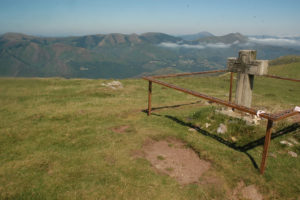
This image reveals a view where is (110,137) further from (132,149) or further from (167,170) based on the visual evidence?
(167,170)

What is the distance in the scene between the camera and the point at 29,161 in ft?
35.4

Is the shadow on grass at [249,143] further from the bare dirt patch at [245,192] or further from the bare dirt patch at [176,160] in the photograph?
the bare dirt patch at [176,160]

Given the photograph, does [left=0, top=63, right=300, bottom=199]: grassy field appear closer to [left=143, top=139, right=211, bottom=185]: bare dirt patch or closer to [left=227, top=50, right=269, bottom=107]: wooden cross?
[left=143, top=139, right=211, bottom=185]: bare dirt patch

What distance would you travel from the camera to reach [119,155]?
11016mm

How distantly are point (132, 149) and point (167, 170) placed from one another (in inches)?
102

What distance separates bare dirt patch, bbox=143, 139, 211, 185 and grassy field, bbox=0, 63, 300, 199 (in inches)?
13.9

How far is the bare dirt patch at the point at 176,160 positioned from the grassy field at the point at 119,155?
13.9 inches

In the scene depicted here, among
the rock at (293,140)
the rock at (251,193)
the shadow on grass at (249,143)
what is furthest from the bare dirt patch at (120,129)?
the rock at (293,140)

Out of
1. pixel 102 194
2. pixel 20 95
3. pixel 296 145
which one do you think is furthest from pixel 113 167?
pixel 20 95

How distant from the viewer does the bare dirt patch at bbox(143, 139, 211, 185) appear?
9.60 m

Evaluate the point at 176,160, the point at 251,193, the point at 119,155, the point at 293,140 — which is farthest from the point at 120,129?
the point at 293,140

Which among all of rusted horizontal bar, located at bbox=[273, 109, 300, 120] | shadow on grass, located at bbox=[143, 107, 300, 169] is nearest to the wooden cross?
shadow on grass, located at bbox=[143, 107, 300, 169]

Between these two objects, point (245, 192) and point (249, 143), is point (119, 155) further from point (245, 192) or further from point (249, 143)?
point (249, 143)

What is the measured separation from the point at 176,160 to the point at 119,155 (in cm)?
301
